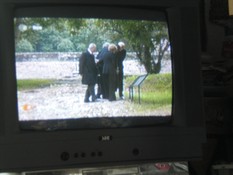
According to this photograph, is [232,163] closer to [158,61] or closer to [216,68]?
[216,68]

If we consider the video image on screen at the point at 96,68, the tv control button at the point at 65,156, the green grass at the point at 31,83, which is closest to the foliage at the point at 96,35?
the video image on screen at the point at 96,68

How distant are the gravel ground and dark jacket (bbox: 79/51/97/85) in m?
0.02

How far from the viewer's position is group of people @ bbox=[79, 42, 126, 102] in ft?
4.38

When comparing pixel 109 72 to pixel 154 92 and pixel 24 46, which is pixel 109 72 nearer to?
pixel 154 92

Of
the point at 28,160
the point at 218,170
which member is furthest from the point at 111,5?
the point at 218,170

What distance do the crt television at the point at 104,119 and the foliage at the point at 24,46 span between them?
17 millimetres

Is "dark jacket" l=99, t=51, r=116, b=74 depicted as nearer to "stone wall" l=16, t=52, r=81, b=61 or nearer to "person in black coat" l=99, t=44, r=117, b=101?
"person in black coat" l=99, t=44, r=117, b=101

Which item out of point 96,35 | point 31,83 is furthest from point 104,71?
point 31,83

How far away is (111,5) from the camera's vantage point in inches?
54.0

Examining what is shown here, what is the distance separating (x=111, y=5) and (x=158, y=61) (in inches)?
10.2

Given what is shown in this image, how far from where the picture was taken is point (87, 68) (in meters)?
1.34

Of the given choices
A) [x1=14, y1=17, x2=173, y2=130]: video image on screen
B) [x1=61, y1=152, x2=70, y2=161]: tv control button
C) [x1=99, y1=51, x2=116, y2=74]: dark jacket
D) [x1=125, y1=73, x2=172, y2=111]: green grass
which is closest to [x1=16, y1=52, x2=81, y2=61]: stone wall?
[x1=14, y1=17, x2=173, y2=130]: video image on screen

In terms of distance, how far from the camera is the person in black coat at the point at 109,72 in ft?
4.45

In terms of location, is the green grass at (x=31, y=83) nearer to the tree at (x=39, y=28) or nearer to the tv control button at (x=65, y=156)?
the tree at (x=39, y=28)
